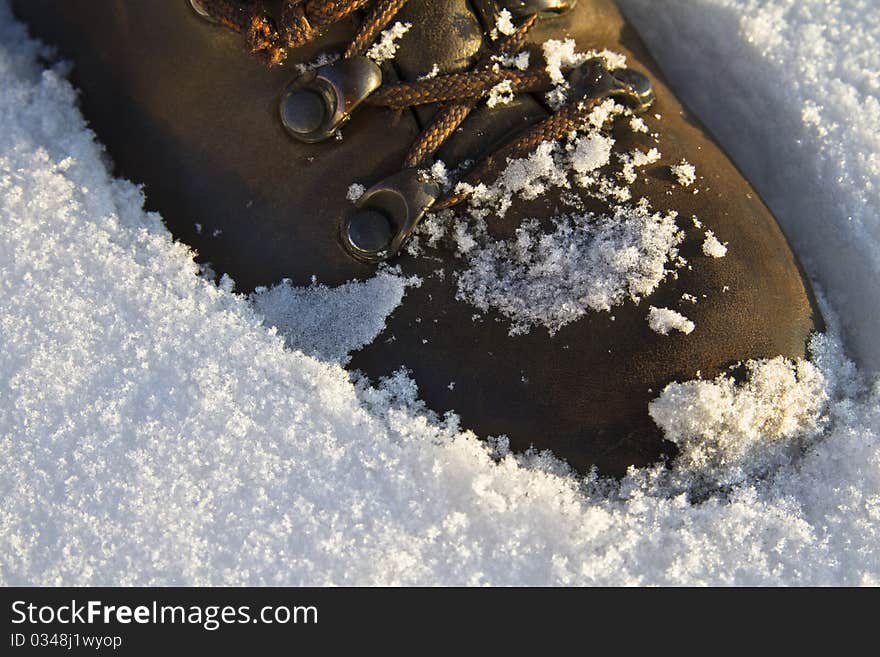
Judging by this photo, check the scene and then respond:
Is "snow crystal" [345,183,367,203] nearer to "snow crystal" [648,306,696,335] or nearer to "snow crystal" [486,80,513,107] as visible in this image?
"snow crystal" [486,80,513,107]

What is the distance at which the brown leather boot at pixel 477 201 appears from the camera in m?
0.91

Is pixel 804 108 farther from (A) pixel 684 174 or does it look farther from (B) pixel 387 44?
(B) pixel 387 44

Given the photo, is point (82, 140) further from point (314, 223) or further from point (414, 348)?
point (414, 348)

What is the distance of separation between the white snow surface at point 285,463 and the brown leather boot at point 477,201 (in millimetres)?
53

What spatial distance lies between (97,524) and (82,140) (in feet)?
1.68

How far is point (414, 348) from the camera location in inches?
36.8

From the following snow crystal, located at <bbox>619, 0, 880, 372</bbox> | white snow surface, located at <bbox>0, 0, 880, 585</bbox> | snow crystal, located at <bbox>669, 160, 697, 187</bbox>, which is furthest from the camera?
snow crystal, located at <bbox>619, 0, 880, 372</bbox>

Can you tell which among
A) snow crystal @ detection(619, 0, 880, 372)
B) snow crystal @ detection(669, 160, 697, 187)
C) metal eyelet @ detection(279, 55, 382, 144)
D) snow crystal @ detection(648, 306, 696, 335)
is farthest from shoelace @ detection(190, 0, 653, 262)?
snow crystal @ detection(619, 0, 880, 372)

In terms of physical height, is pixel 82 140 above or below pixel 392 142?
below

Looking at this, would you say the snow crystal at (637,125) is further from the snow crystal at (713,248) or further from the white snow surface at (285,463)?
the white snow surface at (285,463)

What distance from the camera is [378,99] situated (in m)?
0.93

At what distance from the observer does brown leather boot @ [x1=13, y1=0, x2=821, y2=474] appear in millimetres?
910

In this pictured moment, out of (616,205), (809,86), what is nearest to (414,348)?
(616,205)

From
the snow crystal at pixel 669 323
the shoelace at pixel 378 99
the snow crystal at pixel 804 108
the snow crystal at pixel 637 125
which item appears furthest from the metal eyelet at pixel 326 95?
the snow crystal at pixel 804 108
